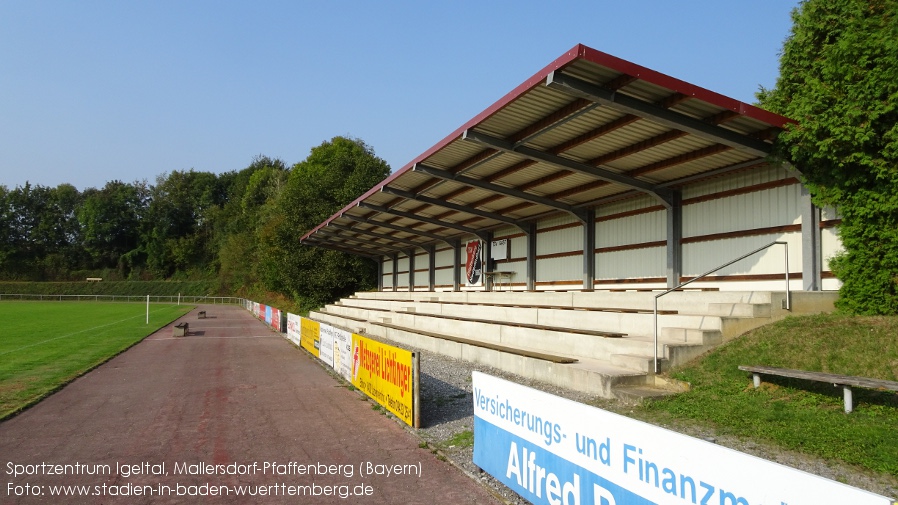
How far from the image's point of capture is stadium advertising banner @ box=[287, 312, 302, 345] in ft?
78.4

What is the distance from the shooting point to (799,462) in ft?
19.9

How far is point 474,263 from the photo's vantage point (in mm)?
29562

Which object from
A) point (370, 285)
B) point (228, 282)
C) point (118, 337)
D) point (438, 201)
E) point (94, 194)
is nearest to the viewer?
point (438, 201)

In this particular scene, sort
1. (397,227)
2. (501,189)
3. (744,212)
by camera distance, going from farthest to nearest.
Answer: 1. (397,227)
2. (501,189)
3. (744,212)

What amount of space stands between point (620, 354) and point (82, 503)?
8.64 meters

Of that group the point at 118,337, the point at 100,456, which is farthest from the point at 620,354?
the point at 118,337

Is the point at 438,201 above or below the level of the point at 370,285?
above

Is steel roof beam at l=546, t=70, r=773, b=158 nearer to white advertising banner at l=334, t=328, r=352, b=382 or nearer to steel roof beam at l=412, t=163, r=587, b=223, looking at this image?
white advertising banner at l=334, t=328, r=352, b=382

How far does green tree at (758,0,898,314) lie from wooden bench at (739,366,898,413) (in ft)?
10.4

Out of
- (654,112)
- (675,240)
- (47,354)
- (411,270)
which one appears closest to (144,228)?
(411,270)

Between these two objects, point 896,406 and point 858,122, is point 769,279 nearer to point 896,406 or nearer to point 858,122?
point 858,122

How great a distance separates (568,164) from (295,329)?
50.6ft

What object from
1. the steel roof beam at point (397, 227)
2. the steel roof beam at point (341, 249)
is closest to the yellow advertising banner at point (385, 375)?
the steel roof beam at point (397, 227)

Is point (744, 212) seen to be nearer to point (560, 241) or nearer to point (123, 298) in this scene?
point (560, 241)
